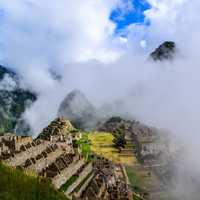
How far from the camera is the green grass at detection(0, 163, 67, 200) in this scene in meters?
24.1

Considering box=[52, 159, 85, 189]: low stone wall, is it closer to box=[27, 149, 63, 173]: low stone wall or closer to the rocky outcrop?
box=[27, 149, 63, 173]: low stone wall

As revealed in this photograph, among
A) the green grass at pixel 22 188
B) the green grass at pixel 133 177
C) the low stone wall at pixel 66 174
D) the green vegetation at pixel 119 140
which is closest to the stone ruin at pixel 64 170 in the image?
the low stone wall at pixel 66 174

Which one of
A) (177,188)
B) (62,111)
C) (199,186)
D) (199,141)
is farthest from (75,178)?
(62,111)

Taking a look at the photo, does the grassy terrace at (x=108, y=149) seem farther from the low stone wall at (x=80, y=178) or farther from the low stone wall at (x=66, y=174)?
the low stone wall at (x=66, y=174)

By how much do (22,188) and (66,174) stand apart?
2366cm

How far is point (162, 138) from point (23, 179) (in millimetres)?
98542

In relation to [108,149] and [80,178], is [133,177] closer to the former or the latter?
[108,149]

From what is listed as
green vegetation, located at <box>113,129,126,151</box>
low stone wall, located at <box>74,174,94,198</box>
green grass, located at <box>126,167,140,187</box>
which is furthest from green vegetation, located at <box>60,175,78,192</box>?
green vegetation, located at <box>113,129,126,151</box>

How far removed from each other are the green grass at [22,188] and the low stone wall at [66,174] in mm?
14656

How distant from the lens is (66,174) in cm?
4856

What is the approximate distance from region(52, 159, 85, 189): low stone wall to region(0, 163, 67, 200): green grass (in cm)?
1466

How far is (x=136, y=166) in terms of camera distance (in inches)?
3789

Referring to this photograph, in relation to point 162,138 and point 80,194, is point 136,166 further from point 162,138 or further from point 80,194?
point 80,194

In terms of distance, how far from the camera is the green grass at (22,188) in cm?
2412
